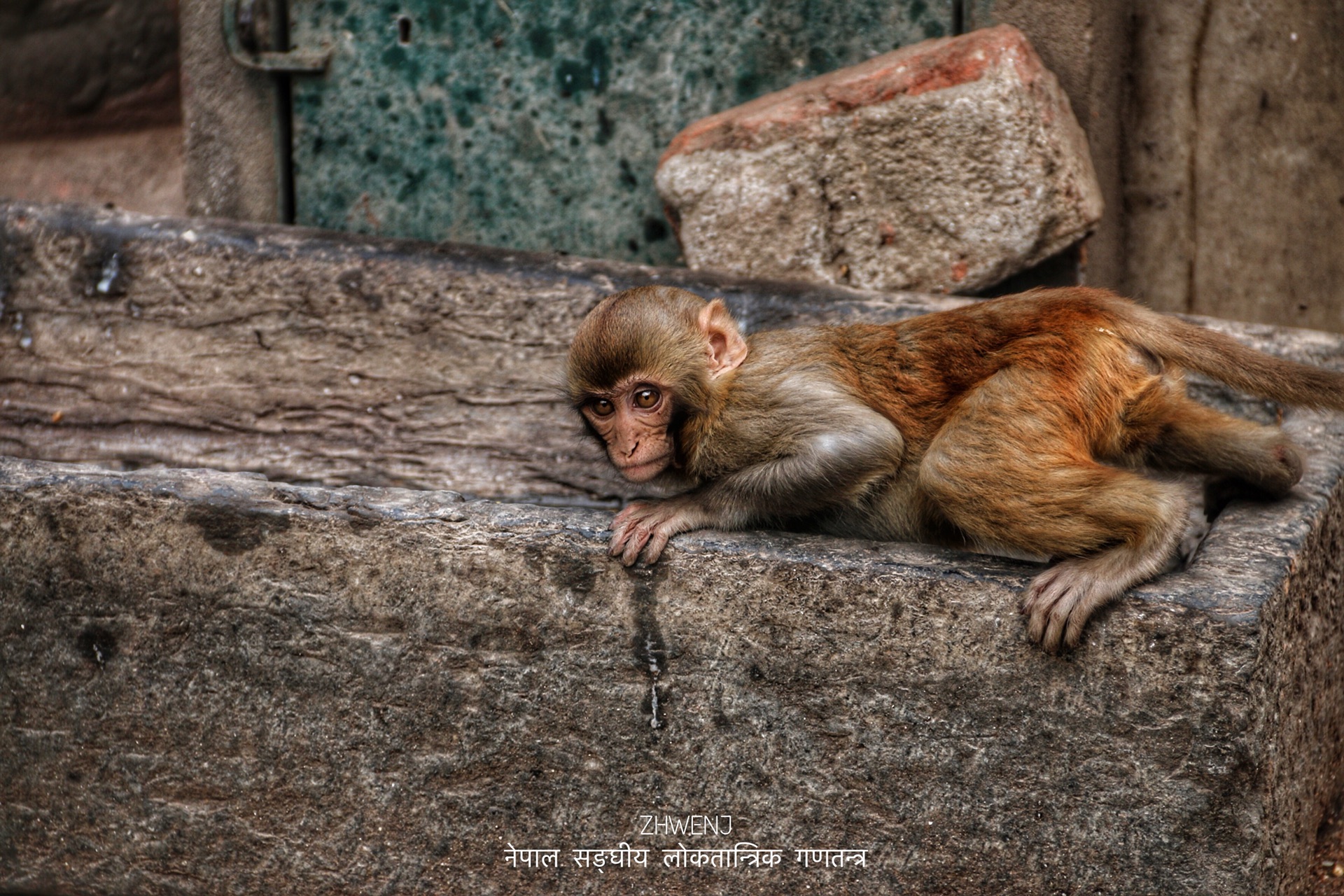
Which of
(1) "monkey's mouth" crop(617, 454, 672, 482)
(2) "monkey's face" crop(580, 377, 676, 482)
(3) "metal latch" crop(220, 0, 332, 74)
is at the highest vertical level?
(3) "metal latch" crop(220, 0, 332, 74)

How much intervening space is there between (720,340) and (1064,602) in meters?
1.27

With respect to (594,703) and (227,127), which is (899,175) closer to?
(594,703)

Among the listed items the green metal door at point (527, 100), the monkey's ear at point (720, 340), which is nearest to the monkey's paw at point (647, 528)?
the monkey's ear at point (720, 340)

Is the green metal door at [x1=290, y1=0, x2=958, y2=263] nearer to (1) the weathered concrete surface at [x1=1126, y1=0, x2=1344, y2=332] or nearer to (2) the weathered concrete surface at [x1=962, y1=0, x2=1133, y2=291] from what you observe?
(2) the weathered concrete surface at [x1=962, y1=0, x2=1133, y2=291]

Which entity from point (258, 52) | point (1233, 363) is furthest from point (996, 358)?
point (258, 52)

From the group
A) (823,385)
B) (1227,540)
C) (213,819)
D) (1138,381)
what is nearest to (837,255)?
(823,385)

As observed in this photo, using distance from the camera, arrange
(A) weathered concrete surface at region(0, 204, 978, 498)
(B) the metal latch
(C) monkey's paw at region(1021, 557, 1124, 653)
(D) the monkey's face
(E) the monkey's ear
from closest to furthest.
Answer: (C) monkey's paw at region(1021, 557, 1124, 653), (D) the monkey's face, (E) the monkey's ear, (A) weathered concrete surface at region(0, 204, 978, 498), (B) the metal latch

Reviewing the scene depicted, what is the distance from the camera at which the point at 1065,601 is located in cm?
255

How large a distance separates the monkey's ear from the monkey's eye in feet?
0.61

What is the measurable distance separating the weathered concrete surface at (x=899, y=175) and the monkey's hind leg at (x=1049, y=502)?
1469 millimetres

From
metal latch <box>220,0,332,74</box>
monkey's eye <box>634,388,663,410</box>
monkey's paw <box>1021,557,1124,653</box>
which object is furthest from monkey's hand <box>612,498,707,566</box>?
metal latch <box>220,0,332,74</box>

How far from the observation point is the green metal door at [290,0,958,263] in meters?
4.80

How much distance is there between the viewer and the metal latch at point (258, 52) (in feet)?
16.6

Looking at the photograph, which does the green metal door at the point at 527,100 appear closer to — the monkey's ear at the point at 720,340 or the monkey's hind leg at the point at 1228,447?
the monkey's ear at the point at 720,340
